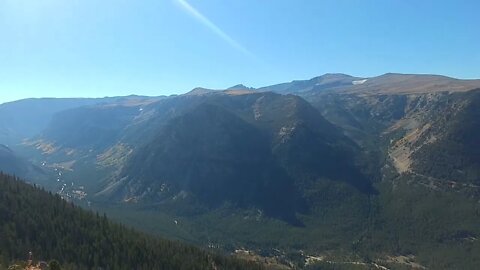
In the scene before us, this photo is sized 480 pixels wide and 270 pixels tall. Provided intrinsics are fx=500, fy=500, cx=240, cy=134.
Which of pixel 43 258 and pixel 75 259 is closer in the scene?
pixel 43 258

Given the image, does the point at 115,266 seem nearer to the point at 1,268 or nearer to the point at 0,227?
the point at 0,227

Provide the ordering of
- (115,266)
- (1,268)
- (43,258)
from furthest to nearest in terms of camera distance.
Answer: (115,266)
(43,258)
(1,268)

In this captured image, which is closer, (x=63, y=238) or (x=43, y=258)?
(x=43, y=258)

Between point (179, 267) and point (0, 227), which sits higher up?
point (0, 227)

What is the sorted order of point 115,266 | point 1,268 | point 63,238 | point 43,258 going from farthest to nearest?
point 63,238 < point 115,266 < point 43,258 < point 1,268

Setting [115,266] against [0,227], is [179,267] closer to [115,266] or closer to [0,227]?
[115,266]

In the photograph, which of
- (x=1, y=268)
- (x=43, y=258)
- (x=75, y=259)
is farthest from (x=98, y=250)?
(x=1, y=268)

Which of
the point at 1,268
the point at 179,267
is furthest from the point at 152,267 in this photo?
the point at 1,268

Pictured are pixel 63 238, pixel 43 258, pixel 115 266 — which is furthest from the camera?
pixel 63 238

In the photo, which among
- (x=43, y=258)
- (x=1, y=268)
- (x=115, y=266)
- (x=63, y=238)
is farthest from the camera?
(x=63, y=238)
